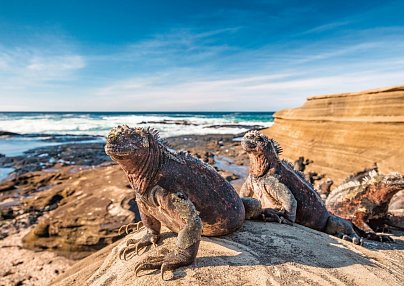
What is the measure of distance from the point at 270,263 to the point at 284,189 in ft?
5.05

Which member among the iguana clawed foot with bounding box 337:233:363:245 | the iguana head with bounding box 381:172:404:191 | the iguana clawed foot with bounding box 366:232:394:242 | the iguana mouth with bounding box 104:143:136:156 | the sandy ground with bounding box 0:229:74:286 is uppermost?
the iguana mouth with bounding box 104:143:136:156

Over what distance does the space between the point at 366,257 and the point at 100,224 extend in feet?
18.0

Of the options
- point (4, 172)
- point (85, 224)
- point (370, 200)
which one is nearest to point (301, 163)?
point (370, 200)

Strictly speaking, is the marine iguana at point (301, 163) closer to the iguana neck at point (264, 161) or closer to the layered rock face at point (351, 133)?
the layered rock face at point (351, 133)

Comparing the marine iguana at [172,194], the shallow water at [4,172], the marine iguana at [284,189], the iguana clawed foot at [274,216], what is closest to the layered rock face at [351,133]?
the marine iguana at [284,189]

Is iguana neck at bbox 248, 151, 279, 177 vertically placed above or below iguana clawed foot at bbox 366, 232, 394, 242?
above

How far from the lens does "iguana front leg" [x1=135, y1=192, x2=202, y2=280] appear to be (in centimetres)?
243

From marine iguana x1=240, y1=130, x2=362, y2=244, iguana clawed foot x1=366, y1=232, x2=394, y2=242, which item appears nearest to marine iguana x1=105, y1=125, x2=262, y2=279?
marine iguana x1=240, y1=130, x2=362, y2=244

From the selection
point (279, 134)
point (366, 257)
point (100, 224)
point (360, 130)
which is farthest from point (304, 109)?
point (366, 257)

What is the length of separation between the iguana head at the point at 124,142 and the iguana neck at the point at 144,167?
0.10 meters

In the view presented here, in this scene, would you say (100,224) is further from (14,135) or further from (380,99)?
(14,135)

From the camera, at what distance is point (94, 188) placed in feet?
31.3

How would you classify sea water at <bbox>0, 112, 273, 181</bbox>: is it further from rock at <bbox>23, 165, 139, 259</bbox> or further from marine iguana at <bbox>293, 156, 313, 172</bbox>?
marine iguana at <bbox>293, 156, 313, 172</bbox>

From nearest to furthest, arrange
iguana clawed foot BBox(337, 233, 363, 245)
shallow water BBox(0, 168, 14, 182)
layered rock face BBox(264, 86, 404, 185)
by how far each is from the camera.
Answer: iguana clawed foot BBox(337, 233, 363, 245)
layered rock face BBox(264, 86, 404, 185)
shallow water BBox(0, 168, 14, 182)
